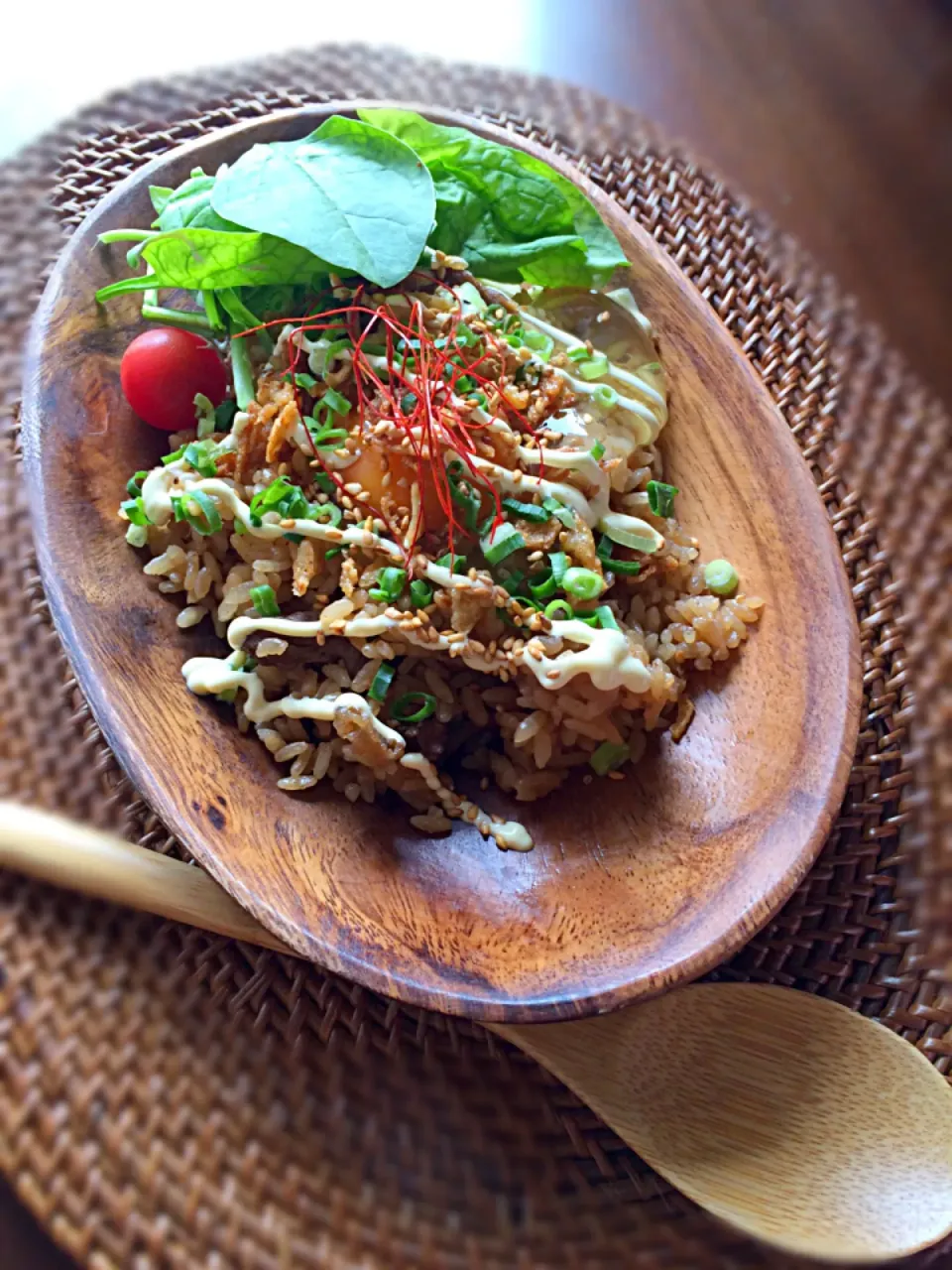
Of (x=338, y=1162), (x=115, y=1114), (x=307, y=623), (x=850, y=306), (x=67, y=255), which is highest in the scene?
(x=850, y=306)

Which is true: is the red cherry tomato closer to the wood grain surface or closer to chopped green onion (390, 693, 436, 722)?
chopped green onion (390, 693, 436, 722)

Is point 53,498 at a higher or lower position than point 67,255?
lower

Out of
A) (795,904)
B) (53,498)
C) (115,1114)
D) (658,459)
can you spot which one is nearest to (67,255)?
(53,498)

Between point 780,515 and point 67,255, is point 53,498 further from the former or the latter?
point 780,515

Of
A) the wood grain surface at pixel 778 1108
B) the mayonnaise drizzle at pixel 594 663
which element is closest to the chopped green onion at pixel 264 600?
the mayonnaise drizzle at pixel 594 663

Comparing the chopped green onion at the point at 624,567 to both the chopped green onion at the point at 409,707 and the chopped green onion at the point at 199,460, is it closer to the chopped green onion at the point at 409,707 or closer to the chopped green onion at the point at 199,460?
the chopped green onion at the point at 409,707

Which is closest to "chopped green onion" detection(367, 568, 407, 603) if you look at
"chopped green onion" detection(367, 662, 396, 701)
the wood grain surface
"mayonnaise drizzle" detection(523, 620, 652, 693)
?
"chopped green onion" detection(367, 662, 396, 701)

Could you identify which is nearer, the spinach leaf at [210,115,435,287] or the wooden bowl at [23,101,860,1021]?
the wooden bowl at [23,101,860,1021]

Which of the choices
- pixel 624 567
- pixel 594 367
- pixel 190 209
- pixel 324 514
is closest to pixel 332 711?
pixel 324 514
